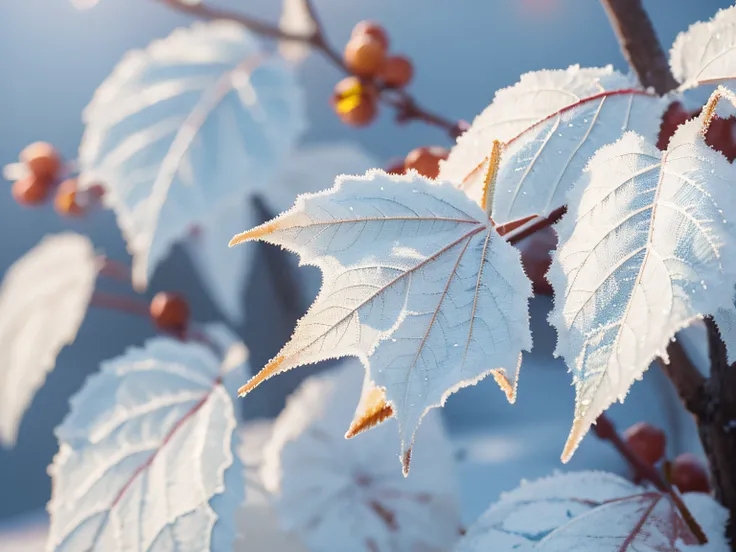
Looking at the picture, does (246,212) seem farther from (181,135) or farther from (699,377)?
(699,377)

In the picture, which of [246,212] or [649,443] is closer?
[649,443]

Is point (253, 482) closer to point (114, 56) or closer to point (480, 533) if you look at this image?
point (480, 533)

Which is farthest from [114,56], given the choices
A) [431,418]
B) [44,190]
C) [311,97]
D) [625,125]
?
[625,125]

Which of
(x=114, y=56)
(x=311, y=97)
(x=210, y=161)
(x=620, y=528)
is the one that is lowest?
(x=620, y=528)

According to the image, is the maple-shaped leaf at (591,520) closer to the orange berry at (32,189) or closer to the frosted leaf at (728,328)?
the frosted leaf at (728,328)

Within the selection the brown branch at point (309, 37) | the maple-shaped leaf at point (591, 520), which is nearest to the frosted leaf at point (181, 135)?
the brown branch at point (309, 37)

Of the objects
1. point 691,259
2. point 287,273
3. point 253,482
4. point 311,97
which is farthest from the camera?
point 311,97

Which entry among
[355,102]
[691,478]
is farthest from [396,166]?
[691,478]

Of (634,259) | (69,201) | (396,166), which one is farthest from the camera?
(69,201)
